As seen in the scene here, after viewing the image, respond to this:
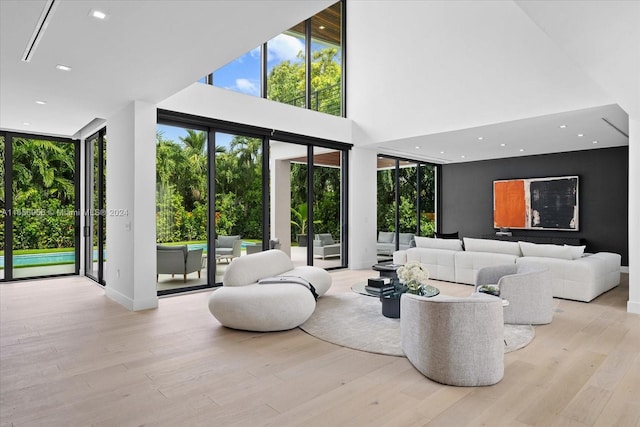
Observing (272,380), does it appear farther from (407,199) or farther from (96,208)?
(407,199)

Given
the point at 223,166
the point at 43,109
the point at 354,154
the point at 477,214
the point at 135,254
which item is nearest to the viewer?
the point at 135,254

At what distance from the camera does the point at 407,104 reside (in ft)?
25.2

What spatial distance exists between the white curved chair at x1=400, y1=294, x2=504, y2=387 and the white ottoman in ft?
5.39

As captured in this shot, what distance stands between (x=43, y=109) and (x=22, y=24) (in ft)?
9.71

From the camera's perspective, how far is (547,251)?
587 cm

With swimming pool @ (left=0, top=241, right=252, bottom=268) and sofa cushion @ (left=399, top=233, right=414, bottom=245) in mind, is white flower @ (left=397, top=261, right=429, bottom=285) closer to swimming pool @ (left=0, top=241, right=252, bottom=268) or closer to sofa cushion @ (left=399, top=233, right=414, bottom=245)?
swimming pool @ (left=0, top=241, right=252, bottom=268)

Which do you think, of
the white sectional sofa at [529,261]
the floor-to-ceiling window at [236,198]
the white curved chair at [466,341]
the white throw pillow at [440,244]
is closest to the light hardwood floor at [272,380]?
the white curved chair at [466,341]

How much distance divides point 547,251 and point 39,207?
867 cm

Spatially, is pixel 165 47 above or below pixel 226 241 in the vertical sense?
above

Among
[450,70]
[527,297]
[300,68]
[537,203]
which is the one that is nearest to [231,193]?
[300,68]

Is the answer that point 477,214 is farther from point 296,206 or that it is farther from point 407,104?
point 296,206

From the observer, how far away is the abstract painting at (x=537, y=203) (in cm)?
911

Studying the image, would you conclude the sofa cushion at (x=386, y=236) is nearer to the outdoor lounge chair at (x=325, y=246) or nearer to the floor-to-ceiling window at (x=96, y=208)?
the outdoor lounge chair at (x=325, y=246)

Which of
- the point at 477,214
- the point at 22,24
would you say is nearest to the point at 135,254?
the point at 22,24
